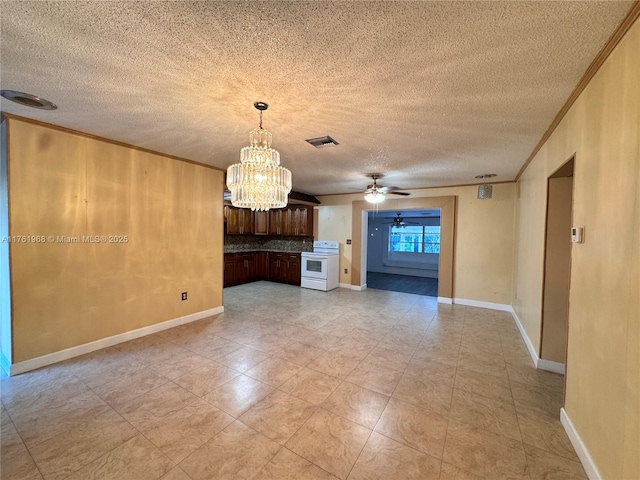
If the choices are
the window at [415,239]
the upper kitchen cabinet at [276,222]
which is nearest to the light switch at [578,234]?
the upper kitchen cabinet at [276,222]

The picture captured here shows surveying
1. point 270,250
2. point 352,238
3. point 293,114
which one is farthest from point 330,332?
point 270,250

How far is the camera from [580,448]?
162 centimetres

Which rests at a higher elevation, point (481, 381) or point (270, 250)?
point (270, 250)

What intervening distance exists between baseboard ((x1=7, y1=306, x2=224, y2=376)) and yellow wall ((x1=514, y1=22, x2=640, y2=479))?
4.31m

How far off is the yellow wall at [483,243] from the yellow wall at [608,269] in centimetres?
304

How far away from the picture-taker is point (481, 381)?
2471 millimetres

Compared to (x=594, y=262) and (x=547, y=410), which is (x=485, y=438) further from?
(x=594, y=262)

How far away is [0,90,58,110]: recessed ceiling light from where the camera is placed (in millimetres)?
1940

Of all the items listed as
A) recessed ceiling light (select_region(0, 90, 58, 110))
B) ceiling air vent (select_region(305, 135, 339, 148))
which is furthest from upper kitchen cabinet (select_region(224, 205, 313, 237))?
recessed ceiling light (select_region(0, 90, 58, 110))

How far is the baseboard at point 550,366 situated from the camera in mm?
2617

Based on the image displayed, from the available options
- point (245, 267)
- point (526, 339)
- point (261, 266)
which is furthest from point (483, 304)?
point (245, 267)

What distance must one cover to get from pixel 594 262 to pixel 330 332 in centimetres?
282

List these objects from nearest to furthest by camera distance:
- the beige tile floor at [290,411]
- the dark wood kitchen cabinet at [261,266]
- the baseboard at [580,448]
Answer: the baseboard at [580,448] < the beige tile floor at [290,411] < the dark wood kitchen cabinet at [261,266]

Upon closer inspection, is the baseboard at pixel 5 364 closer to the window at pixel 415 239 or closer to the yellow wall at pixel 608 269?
the yellow wall at pixel 608 269
